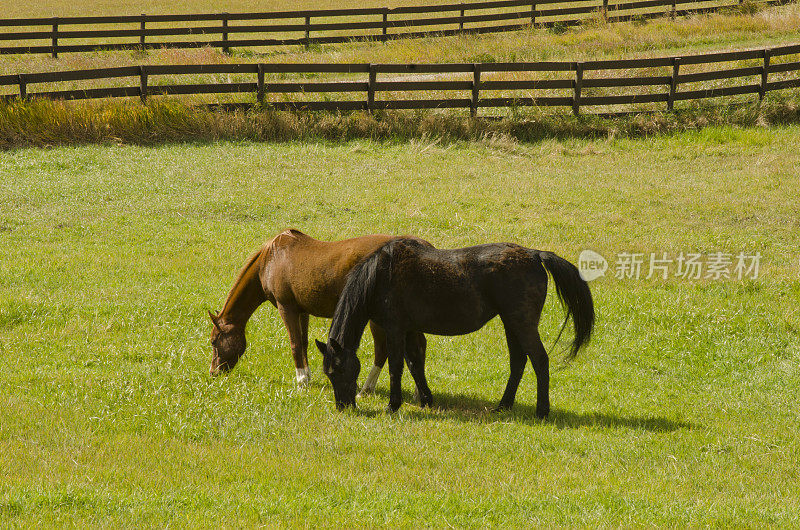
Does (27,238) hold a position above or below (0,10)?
below

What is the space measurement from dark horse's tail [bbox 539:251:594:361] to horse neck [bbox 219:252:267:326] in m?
2.89

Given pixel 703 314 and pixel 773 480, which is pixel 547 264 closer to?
pixel 773 480

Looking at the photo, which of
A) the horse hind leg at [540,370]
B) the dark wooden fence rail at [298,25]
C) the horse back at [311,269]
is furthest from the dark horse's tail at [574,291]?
the dark wooden fence rail at [298,25]

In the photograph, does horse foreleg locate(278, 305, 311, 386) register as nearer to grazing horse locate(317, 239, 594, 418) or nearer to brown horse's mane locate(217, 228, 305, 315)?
brown horse's mane locate(217, 228, 305, 315)

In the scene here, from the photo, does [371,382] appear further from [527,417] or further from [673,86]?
[673,86]

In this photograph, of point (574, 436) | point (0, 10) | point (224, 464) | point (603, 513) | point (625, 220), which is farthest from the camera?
point (0, 10)

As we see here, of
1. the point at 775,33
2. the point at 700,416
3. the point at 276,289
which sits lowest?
the point at 700,416

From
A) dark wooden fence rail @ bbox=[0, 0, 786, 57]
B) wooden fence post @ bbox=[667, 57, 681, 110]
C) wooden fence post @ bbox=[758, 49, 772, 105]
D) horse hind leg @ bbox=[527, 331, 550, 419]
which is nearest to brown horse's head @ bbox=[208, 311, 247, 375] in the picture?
horse hind leg @ bbox=[527, 331, 550, 419]

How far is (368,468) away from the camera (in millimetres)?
6141

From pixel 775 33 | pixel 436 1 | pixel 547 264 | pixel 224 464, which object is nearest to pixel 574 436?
pixel 547 264

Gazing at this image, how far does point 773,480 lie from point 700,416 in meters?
1.47

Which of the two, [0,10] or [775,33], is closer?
[775,33]

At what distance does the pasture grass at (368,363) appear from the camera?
5586 millimetres

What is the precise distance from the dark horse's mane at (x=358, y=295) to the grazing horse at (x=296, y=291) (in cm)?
53
